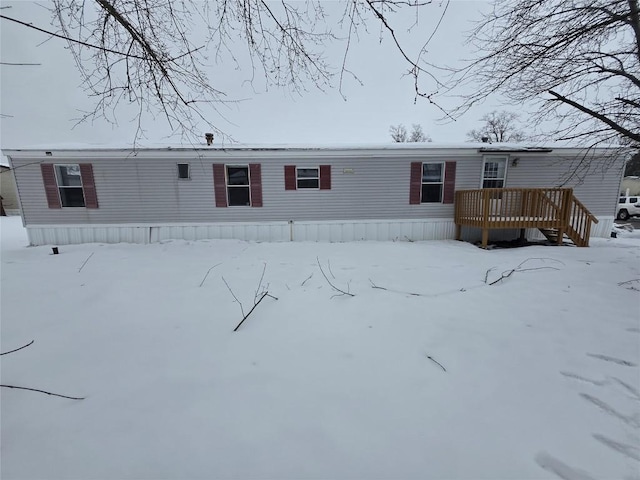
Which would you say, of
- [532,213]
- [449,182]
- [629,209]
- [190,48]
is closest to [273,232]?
[449,182]

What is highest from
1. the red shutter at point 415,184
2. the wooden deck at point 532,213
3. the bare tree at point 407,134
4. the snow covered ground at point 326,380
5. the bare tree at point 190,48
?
the bare tree at point 407,134

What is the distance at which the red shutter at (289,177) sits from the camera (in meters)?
8.20

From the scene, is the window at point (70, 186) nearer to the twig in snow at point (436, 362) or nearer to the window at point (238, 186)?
the window at point (238, 186)

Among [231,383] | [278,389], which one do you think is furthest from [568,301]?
[231,383]

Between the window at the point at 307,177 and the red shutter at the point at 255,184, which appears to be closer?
the red shutter at the point at 255,184

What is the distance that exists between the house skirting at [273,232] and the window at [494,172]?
157cm

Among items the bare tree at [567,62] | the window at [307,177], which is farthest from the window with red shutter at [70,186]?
the bare tree at [567,62]

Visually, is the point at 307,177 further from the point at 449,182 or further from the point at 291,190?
the point at 449,182

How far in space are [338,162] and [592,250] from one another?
6.81 meters

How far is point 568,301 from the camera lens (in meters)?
3.41

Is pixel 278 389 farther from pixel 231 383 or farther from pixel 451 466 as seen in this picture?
pixel 451 466

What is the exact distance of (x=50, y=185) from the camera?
26.0 feet

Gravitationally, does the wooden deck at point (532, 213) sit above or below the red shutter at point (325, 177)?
below

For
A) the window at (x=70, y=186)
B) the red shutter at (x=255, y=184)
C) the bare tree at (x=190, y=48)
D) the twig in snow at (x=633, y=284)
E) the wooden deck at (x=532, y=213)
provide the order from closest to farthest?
the bare tree at (x=190, y=48) < the twig in snow at (x=633, y=284) < the wooden deck at (x=532, y=213) < the window at (x=70, y=186) < the red shutter at (x=255, y=184)
